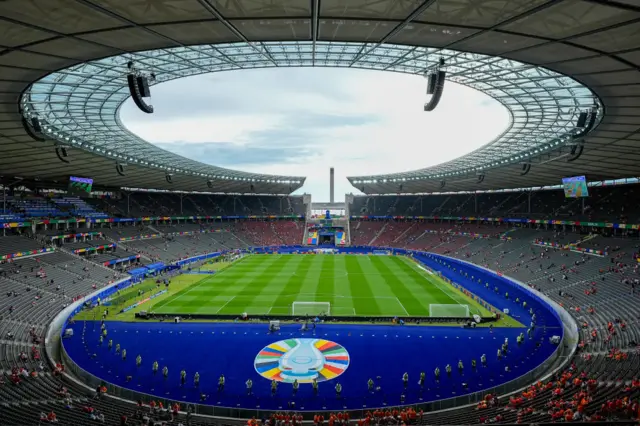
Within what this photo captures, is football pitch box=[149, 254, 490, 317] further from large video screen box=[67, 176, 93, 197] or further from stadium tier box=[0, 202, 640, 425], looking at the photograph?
large video screen box=[67, 176, 93, 197]

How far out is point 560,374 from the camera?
2042 centimetres

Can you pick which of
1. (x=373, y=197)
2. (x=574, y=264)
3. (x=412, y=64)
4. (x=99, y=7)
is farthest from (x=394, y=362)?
(x=373, y=197)

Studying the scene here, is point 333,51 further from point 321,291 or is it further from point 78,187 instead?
point 78,187

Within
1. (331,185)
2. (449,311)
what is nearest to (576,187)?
(449,311)

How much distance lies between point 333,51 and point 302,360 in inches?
674

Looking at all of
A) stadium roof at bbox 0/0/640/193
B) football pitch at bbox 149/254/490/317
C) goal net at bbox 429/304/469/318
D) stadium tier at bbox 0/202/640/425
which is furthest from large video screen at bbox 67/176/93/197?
goal net at bbox 429/304/469/318

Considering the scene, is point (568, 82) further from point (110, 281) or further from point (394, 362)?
point (110, 281)

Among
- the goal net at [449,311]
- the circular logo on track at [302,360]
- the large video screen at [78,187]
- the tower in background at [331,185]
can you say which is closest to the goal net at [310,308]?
the circular logo on track at [302,360]

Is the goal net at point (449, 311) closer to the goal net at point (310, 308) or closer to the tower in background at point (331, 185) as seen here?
the goal net at point (310, 308)

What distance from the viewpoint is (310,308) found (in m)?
34.4

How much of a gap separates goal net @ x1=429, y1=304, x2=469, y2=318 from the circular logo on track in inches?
401

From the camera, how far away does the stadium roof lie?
9.74 m

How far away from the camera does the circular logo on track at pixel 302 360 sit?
22.4m

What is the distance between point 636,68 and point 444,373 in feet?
54.8
